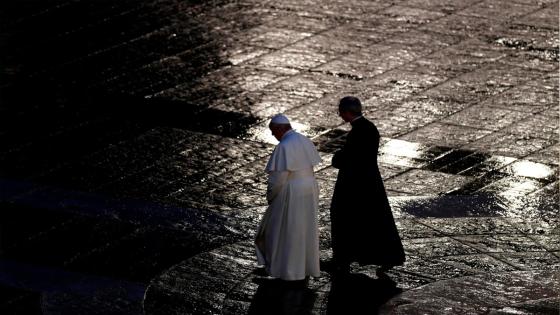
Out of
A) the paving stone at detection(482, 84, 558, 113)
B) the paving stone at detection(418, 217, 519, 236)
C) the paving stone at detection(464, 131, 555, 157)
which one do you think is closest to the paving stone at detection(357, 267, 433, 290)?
the paving stone at detection(418, 217, 519, 236)

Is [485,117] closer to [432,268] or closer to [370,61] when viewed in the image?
[370,61]

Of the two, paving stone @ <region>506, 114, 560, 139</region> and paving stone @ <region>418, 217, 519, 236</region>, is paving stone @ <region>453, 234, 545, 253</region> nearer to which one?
paving stone @ <region>418, 217, 519, 236</region>

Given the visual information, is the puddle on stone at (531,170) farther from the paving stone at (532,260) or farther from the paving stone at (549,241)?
the paving stone at (532,260)

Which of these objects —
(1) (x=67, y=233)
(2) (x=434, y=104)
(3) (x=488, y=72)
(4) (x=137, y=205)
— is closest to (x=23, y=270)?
(1) (x=67, y=233)

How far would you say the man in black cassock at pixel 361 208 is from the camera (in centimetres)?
1160

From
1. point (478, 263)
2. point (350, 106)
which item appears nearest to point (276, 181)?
point (350, 106)

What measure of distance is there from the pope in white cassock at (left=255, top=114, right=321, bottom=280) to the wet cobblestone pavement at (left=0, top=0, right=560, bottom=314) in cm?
24

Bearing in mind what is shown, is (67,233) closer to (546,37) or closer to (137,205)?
(137,205)

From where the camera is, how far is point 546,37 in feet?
66.8

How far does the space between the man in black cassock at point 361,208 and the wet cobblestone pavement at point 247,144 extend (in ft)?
0.82

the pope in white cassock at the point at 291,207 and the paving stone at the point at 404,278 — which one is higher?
the pope in white cassock at the point at 291,207

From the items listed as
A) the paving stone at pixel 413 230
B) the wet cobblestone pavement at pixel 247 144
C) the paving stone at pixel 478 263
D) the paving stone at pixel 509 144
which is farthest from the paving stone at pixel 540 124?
the paving stone at pixel 478 263

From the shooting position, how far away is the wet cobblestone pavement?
11.6 metres

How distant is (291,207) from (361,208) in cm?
62
